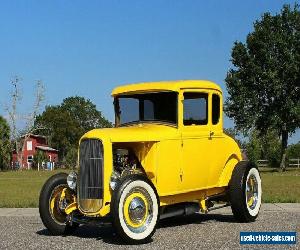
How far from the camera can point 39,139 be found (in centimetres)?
11325

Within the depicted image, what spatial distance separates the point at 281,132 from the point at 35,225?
151 ft

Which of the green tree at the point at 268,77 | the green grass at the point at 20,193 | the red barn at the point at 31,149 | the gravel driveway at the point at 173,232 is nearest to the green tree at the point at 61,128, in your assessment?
the red barn at the point at 31,149

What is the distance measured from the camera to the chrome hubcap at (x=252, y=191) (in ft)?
38.5

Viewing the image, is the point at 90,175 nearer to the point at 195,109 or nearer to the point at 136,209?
the point at 136,209

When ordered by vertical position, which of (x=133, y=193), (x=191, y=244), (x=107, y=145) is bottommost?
(x=191, y=244)

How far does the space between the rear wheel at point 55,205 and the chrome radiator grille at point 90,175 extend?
678 millimetres

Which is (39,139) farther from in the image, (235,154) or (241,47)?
(235,154)

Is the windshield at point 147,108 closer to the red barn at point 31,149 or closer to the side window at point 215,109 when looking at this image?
the side window at point 215,109

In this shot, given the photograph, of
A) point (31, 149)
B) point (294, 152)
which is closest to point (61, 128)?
point (31, 149)

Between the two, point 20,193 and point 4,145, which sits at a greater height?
point 4,145

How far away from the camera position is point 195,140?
1066 cm

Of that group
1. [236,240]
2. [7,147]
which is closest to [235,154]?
[236,240]

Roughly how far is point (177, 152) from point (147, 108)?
1162mm

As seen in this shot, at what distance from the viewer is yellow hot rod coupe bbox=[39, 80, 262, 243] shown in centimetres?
926
